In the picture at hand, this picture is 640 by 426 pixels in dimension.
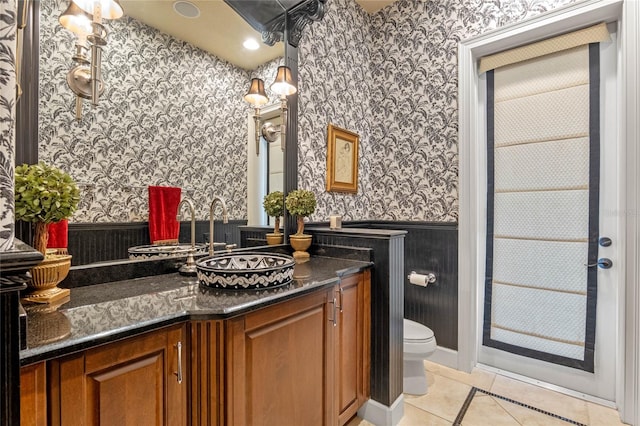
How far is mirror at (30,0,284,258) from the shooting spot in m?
1.13

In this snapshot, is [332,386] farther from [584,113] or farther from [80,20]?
[584,113]

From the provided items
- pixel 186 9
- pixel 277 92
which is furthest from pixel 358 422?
pixel 186 9

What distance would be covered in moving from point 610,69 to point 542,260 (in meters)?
1.27

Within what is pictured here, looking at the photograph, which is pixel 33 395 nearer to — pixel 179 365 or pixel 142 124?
pixel 179 365

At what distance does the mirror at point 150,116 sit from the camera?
3.70 feet

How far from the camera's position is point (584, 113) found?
6.29ft

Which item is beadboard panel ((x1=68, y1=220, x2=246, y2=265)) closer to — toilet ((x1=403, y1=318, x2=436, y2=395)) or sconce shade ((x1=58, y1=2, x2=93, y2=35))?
sconce shade ((x1=58, y1=2, x2=93, y2=35))

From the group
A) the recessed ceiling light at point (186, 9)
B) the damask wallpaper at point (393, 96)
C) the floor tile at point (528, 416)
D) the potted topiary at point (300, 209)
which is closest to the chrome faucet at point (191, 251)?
the potted topiary at point (300, 209)

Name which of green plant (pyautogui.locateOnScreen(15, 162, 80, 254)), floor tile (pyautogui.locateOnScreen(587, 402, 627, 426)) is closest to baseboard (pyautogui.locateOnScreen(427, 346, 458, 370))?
floor tile (pyautogui.locateOnScreen(587, 402, 627, 426))

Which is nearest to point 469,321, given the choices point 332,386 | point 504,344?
point 504,344

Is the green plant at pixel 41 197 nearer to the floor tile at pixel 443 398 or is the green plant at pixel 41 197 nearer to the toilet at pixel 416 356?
the toilet at pixel 416 356

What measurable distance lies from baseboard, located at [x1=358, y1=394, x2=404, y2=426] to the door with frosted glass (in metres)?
1.01

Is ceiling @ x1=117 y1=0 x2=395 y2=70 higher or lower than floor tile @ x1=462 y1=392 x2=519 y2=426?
higher

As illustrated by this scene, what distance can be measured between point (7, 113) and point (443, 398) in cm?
240
